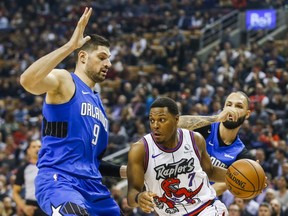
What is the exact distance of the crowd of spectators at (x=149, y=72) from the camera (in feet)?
48.1

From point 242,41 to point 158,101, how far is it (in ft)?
55.6

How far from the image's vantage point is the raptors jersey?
6.24m

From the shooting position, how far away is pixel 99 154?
20.7 ft

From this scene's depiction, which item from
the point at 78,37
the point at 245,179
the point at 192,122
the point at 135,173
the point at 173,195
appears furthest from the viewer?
the point at 192,122

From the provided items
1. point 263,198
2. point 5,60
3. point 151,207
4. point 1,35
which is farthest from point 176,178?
point 1,35

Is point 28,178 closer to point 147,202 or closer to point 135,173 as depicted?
point 135,173

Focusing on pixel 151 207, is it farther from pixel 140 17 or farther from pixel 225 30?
pixel 140 17

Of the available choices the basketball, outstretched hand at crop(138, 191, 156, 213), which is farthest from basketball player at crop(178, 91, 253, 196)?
outstretched hand at crop(138, 191, 156, 213)

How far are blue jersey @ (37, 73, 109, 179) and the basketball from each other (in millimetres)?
1331

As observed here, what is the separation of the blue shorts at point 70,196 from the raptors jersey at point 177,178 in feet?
1.45

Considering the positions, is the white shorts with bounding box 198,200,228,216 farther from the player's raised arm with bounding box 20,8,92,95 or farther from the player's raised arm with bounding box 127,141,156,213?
the player's raised arm with bounding box 20,8,92,95

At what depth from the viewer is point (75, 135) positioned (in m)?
5.95

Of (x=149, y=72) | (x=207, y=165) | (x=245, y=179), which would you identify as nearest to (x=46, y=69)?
(x=207, y=165)

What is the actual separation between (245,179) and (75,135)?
5.46 feet
